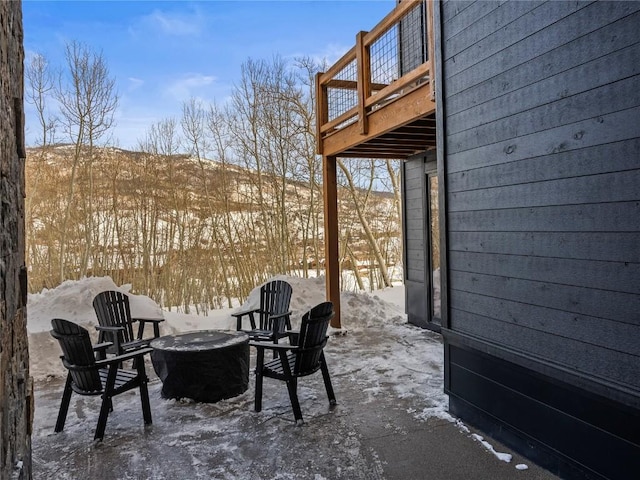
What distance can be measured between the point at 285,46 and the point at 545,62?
792 cm

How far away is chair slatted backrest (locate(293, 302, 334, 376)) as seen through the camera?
3262mm

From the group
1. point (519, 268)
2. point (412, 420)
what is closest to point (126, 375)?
point (412, 420)

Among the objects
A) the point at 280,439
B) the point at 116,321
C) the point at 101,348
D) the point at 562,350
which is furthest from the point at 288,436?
the point at 116,321

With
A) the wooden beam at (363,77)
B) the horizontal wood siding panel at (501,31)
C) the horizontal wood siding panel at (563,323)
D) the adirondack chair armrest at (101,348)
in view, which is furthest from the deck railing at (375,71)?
the adirondack chair armrest at (101,348)

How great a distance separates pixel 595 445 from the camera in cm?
222

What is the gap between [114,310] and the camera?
439cm

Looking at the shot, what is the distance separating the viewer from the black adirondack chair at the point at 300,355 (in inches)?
126

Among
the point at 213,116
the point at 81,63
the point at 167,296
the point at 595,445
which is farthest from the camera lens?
the point at 213,116

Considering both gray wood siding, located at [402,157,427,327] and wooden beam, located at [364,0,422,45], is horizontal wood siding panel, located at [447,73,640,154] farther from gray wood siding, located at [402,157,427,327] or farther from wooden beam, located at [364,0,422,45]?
gray wood siding, located at [402,157,427,327]

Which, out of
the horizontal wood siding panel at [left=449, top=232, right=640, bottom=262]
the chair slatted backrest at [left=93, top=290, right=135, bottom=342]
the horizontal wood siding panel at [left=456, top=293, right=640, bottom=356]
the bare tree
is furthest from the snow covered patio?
the bare tree

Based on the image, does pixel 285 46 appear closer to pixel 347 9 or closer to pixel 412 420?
pixel 347 9

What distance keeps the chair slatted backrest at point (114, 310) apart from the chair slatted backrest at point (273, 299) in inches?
51.8

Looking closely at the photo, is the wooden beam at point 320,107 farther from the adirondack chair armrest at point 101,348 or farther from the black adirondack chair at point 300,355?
the adirondack chair armrest at point 101,348

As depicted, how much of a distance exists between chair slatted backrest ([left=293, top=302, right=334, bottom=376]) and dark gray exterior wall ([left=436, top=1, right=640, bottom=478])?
2.90 ft
